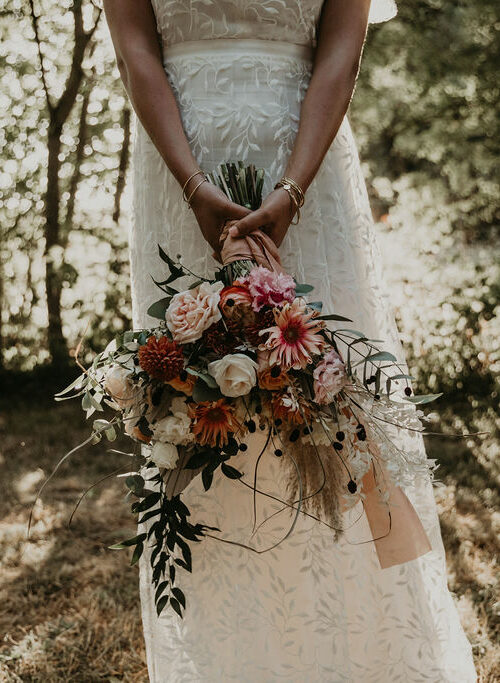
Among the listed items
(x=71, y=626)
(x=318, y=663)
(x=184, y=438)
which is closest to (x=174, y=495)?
(x=184, y=438)

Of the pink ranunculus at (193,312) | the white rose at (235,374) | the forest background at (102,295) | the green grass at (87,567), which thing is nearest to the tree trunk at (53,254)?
the forest background at (102,295)

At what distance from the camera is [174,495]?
1.55 m

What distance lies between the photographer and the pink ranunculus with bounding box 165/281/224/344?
4.72 feet

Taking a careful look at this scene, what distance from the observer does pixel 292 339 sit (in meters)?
1.43

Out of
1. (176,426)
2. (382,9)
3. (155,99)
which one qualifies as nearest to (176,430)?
(176,426)

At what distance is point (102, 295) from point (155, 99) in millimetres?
3884

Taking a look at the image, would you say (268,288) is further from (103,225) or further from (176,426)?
(103,225)

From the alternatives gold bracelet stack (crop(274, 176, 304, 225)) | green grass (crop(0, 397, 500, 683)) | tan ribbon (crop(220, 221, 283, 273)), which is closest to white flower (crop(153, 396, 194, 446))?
tan ribbon (crop(220, 221, 283, 273))

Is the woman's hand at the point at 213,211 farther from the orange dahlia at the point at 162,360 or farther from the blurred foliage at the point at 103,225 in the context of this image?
the blurred foliage at the point at 103,225

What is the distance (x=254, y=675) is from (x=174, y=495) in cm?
68

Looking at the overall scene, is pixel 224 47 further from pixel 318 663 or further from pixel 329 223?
pixel 318 663

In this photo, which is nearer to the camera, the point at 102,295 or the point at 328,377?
the point at 328,377

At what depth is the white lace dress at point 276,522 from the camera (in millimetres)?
1832

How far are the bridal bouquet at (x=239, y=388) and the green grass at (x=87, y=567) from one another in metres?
0.96
